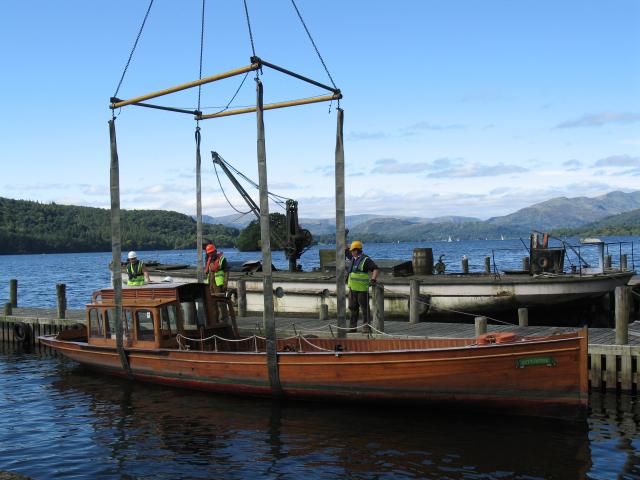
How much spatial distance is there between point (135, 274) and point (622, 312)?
1295 centimetres

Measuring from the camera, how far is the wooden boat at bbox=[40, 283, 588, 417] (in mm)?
12258

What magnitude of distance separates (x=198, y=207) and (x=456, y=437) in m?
11.5

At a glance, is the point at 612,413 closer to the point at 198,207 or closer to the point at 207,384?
the point at 207,384

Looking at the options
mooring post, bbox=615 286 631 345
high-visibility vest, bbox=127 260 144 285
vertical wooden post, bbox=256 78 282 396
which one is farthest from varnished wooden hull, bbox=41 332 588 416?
high-visibility vest, bbox=127 260 144 285

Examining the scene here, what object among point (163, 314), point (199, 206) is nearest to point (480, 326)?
point (163, 314)

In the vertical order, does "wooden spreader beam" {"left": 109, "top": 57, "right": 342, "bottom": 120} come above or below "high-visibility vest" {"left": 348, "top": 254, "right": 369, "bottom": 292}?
above

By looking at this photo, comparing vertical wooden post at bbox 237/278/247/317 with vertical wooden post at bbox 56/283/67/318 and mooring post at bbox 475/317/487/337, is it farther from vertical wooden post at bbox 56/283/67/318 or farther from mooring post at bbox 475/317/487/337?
mooring post at bbox 475/317/487/337

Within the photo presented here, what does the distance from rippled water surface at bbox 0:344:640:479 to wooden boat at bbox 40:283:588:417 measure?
41 cm

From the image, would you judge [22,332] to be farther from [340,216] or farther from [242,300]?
[340,216]

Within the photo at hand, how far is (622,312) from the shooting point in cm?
1448

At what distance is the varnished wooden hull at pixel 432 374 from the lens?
39.9 ft

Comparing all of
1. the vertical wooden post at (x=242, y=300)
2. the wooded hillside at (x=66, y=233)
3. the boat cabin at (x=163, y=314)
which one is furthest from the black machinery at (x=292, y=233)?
the wooded hillside at (x=66, y=233)

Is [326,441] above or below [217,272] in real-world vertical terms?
below

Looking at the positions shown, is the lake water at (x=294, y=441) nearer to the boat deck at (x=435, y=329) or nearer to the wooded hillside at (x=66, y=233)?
the boat deck at (x=435, y=329)
